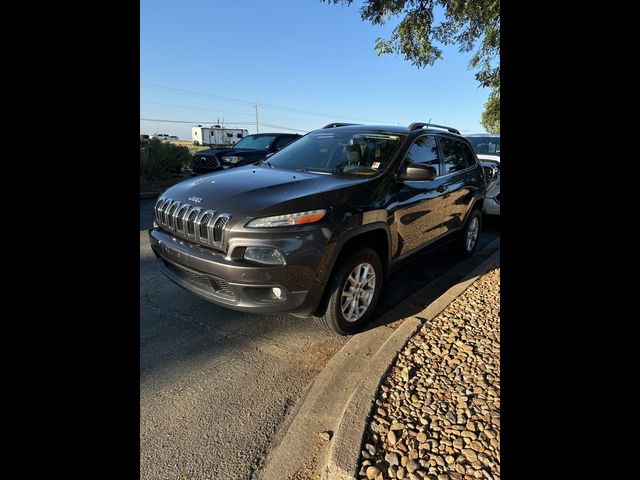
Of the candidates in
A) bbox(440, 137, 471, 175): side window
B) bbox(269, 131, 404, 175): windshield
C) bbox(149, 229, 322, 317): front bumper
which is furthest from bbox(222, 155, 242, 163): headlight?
bbox(149, 229, 322, 317): front bumper

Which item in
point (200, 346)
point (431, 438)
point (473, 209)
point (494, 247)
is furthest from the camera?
point (494, 247)

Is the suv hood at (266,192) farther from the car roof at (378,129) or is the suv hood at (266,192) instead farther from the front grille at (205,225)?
the car roof at (378,129)

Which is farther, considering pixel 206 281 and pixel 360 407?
pixel 206 281

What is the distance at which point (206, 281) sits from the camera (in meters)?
2.96

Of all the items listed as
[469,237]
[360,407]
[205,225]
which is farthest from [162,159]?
[360,407]

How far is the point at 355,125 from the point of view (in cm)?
458

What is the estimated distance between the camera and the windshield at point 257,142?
37.5 feet

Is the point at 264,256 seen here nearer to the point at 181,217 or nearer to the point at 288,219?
the point at 288,219

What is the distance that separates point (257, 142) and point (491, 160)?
639 cm

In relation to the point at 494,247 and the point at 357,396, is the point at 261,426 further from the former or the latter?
the point at 494,247
